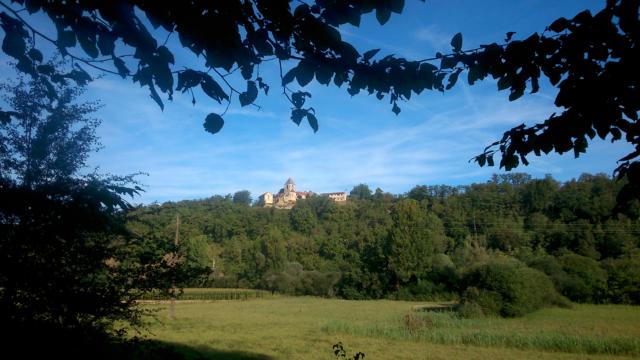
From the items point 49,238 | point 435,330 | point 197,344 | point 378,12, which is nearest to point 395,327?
point 435,330

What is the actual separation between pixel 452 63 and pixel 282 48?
3.79 feet

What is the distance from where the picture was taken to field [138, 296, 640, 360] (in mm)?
12672

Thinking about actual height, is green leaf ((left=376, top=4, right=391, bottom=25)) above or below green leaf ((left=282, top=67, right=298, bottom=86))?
above

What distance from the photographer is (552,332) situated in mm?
15578

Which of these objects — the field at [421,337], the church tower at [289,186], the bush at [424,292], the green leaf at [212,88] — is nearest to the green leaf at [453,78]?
the green leaf at [212,88]

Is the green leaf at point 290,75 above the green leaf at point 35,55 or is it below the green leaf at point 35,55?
below

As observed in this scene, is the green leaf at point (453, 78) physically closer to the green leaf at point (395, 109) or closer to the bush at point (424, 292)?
the green leaf at point (395, 109)

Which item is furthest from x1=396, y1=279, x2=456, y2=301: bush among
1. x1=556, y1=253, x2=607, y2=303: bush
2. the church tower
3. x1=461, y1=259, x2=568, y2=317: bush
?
the church tower

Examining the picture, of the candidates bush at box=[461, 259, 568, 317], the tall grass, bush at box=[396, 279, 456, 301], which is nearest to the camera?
the tall grass

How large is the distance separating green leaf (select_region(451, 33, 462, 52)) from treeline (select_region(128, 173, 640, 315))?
17.8m

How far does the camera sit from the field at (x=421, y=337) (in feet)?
41.6

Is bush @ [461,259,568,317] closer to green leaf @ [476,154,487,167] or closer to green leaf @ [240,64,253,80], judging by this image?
green leaf @ [476,154,487,167]

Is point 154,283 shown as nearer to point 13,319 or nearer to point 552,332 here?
point 13,319

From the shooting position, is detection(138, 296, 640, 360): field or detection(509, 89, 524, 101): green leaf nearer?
detection(509, 89, 524, 101): green leaf
